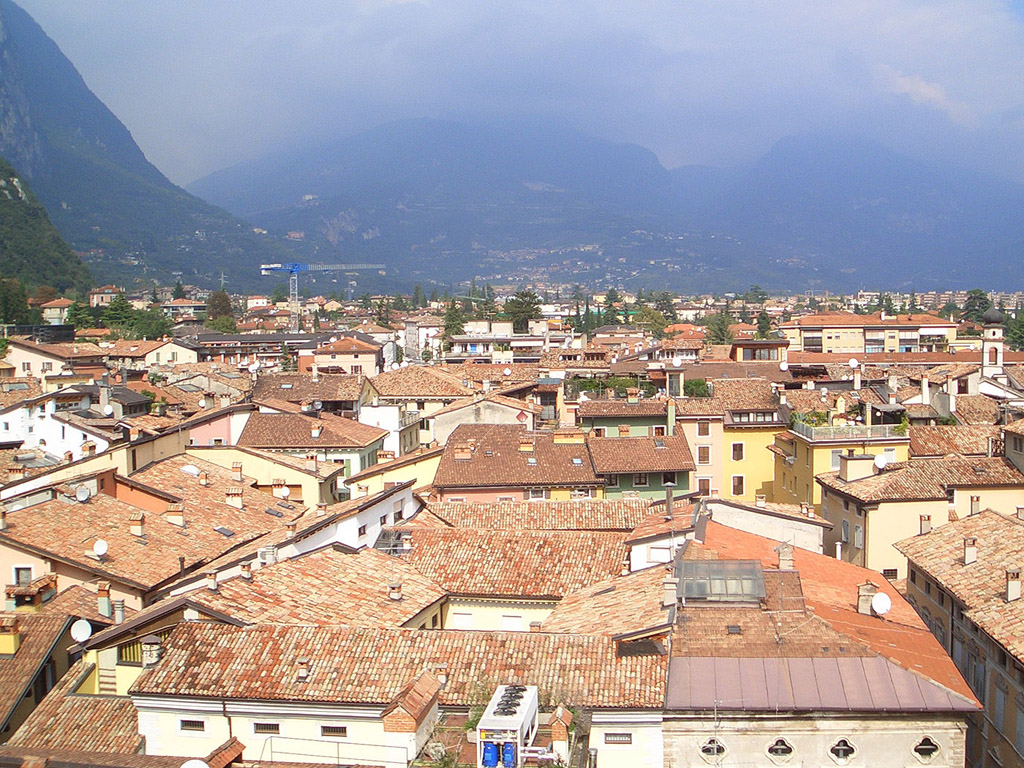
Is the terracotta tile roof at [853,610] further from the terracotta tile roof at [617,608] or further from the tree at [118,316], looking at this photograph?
the tree at [118,316]

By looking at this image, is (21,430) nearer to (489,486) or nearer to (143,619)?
(489,486)

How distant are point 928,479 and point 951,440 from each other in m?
7.06

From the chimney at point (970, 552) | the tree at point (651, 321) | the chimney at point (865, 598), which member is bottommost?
the tree at point (651, 321)

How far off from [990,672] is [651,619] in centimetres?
619

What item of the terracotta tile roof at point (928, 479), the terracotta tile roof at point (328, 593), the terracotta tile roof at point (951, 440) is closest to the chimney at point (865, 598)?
the terracotta tile roof at point (328, 593)

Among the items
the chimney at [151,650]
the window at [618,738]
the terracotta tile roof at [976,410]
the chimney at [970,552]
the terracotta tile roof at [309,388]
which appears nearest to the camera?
the window at [618,738]

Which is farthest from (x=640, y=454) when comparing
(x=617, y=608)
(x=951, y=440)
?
(x=617, y=608)

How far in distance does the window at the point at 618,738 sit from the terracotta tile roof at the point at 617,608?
171cm

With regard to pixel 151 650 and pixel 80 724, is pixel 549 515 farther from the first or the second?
pixel 80 724

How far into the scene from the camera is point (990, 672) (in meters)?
17.5

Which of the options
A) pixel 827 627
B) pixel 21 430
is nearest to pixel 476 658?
pixel 827 627

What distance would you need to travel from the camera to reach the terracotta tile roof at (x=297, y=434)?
36219mm

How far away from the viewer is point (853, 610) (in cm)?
1711

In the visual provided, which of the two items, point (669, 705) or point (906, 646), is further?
point (906, 646)
